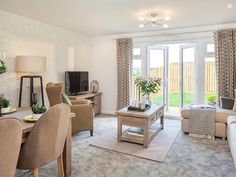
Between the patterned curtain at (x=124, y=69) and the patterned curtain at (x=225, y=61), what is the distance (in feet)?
7.15

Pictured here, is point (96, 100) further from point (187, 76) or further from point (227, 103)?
point (227, 103)

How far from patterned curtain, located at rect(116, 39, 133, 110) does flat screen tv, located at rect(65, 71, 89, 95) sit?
1023mm

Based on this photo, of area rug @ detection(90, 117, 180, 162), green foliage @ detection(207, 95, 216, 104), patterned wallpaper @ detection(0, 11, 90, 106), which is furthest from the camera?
green foliage @ detection(207, 95, 216, 104)

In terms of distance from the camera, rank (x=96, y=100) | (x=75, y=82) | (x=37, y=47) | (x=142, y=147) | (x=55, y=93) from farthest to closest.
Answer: (x=96, y=100) → (x=75, y=82) → (x=37, y=47) → (x=55, y=93) → (x=142, y=147)

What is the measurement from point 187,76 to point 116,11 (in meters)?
2.90

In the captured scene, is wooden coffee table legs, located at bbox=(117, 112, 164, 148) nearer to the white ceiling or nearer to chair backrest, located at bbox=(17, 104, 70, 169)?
chair backrest, located at bbox=(17, 104, 70, 169)

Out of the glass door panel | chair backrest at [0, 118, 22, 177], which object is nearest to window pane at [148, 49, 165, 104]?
the glass door panel

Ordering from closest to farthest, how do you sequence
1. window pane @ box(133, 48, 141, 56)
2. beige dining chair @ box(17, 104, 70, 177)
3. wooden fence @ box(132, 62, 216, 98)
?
beige dining chair @ box(17, 104, 70, 177) → wooden fence @ box(132, 62, 216, 98) → window pane @ box(133, 48, 141, 56)

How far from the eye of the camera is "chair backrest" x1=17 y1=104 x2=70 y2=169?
5.50 ft

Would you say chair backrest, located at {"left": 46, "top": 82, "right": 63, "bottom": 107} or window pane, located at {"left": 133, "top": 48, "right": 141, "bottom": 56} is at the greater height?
window pane, located at {"left": 133, "top": 48, "right": 141, "bottom": 56}

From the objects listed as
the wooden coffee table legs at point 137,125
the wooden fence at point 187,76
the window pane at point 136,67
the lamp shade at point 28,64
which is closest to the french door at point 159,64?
the wooden fence at point 187,76

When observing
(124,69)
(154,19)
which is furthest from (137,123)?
(124,69)

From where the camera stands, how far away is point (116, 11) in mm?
3641

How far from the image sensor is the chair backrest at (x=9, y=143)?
4.21ft
